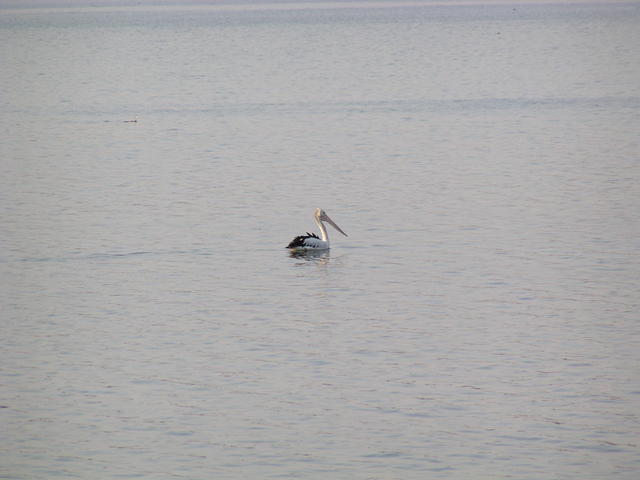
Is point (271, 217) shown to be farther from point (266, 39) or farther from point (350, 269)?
point (266, 39)

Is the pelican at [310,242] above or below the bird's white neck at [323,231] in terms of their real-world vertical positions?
below

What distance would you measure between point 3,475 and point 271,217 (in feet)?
43.3

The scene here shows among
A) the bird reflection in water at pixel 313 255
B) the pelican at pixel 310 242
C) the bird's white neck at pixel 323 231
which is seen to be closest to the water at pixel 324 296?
the bird reflection in water at pixel 313 255

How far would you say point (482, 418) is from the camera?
13.2 metres

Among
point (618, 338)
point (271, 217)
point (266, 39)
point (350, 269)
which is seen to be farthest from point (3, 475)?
point (266, 39)

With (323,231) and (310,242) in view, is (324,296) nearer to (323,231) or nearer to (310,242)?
(310,242)

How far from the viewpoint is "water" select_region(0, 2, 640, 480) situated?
41.5ft

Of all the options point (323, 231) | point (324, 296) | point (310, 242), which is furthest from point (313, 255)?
point (324, 296)

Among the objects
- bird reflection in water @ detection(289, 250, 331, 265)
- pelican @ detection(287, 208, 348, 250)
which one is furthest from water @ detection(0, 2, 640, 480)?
pelican @ detection(287, 208, 348, 250)

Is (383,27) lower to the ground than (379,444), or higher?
higher

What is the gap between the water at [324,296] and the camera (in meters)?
12.6

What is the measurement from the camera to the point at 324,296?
18.6m

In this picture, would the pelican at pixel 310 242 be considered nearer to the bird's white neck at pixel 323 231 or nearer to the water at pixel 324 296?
the bird's white neck at pixel 323 231

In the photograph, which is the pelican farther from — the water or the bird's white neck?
the water
